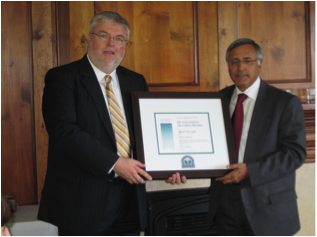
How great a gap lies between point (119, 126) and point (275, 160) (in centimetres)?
81

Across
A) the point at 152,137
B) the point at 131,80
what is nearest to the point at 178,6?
the point at 131,80

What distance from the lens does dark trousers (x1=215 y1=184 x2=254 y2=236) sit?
1.74 m

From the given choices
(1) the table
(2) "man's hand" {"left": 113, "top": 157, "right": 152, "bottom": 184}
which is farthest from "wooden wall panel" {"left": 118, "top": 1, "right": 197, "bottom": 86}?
(1) the table

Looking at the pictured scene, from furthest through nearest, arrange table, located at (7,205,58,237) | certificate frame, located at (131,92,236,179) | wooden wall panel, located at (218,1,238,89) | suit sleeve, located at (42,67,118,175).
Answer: wooden wall panel, located at (218,1,238,89)
table, located at (7,205,58,237)
certificate frame, located at (131,92,236,179)
suit sleeve, located at (42,67,118,175)

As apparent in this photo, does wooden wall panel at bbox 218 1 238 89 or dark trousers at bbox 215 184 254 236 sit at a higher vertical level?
wooden wall panel at bbox 218 1 238 89

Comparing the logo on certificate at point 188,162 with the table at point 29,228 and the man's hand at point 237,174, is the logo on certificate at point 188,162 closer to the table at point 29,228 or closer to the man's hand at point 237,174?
the man's hand at point 237,174

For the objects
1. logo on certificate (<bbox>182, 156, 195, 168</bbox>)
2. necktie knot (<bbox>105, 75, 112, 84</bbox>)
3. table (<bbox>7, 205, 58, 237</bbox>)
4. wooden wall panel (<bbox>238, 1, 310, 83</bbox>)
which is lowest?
table (<bbox>7, 205, 58, 237</bbox>)

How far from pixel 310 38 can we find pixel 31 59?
92.9 inches

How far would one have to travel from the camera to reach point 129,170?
1577 mm

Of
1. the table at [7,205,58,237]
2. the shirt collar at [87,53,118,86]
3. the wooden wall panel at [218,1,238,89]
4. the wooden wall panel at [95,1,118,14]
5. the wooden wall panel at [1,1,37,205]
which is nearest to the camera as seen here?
the shirt collar at [87,53,118,86]

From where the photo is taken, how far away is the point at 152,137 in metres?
1.71

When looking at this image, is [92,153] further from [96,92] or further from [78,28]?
[78,28]

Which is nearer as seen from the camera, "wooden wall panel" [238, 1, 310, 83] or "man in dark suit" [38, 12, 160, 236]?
"man in dark suit" [38, 12, 160, 236]

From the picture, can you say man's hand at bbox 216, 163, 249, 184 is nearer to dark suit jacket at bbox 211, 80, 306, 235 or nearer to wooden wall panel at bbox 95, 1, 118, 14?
dark suit jacket at bbox 211, 80, 306, 235
